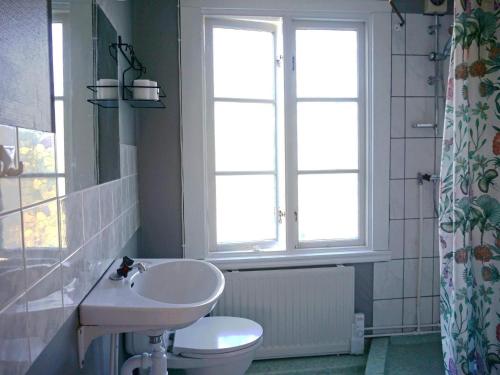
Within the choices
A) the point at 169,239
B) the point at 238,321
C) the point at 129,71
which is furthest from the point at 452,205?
the point at 129,71

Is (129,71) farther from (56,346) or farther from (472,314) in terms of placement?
(472,314)

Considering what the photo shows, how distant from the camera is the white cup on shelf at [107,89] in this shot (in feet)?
4.66

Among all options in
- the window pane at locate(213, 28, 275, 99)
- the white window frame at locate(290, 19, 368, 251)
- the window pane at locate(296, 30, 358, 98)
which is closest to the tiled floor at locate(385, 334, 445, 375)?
the white window frame at locate(290, 19, 368, 251)

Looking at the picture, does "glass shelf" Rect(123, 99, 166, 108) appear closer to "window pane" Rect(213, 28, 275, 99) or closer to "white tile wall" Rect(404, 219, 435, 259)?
"window pane" Rect(213, 28, 275, 99)

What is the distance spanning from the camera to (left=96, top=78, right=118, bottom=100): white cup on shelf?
1.42m

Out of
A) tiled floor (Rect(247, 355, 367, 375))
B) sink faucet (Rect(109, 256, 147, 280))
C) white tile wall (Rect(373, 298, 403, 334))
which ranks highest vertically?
sink faucet (Rect(109, 256, 147, 280))

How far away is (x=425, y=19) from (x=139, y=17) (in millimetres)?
1670

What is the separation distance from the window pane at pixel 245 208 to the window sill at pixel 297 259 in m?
0.16

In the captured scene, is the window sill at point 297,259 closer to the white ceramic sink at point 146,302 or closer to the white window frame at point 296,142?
the white window frame at point 296,142

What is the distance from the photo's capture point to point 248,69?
7.72ft

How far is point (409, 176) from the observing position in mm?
2393

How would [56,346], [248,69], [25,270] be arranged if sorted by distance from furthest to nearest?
[248,69], [56,346], [25,270]

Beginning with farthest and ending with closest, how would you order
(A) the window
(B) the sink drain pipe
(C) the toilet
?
(C) the toilet → (B) the sink drain pipe → (A) the window

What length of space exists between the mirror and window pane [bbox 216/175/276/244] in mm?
847
